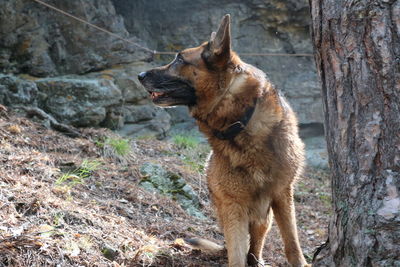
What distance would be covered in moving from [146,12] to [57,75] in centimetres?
311

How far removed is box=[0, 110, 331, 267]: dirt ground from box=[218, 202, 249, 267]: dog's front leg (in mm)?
320

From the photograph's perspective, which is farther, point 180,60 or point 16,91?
point 16,91

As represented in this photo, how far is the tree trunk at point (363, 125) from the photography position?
2.24m

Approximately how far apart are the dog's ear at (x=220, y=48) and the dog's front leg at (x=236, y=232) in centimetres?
124

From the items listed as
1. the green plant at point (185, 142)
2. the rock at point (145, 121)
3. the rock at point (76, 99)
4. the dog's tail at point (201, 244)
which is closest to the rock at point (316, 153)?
the green plant at point (185, 142)

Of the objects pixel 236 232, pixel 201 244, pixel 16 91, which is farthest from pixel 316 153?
pixel 236 232

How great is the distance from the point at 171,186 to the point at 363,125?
4.08 meters

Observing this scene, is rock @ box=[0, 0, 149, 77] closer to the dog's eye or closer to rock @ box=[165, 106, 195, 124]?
rock @ box=[165, 106, 195, 124]

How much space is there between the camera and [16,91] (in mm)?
7645

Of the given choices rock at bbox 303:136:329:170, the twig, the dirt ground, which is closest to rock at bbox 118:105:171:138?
the dirt ground

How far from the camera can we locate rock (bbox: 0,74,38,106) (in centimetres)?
748

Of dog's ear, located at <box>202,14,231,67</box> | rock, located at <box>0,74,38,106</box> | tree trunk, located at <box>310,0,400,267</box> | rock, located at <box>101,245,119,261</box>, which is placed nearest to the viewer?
tree trunk, located at <box>310,0,400,267</box>

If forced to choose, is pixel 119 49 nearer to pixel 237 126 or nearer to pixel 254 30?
pixel 254 30

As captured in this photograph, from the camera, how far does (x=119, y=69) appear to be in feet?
30.3
